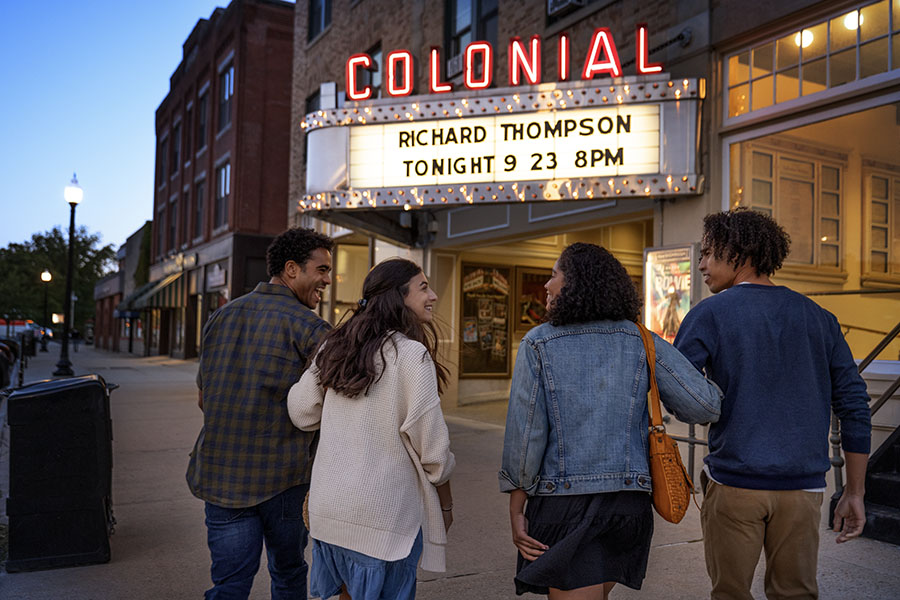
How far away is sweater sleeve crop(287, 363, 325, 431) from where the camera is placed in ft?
9.12

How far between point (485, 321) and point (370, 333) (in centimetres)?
1138

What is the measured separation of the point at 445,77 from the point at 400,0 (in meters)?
2.28

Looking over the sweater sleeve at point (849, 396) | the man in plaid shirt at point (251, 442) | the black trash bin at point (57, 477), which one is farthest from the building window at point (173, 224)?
the sweater sleeve at point (849, 396)

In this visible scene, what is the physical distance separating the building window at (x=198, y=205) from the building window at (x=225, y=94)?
10.0 feet

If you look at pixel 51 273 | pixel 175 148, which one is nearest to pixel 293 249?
pixel 175 148

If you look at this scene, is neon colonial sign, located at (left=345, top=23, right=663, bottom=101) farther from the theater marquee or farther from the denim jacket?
the denim jacket

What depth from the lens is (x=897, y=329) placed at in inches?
247

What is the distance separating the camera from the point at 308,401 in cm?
280

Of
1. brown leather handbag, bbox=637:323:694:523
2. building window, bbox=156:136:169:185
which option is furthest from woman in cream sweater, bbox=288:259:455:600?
building window, bbox=156:136:169:185

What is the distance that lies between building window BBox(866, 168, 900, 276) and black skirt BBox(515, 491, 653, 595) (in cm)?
553

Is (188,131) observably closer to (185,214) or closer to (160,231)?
(185,214)

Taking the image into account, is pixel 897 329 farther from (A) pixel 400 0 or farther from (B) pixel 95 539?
(A) pixel 400 0

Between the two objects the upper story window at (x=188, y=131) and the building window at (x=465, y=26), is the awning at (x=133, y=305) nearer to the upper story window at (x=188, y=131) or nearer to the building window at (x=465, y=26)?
the upper story window at (x=188, y=131)

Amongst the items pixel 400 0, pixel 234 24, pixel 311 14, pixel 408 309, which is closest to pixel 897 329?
pixel 408 309
